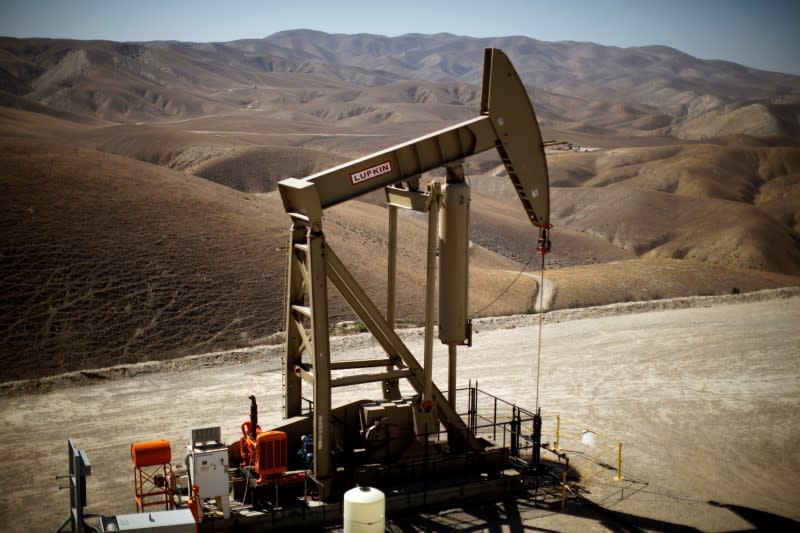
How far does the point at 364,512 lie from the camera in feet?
39.9

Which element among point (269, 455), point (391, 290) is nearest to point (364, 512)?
point (269, 455)

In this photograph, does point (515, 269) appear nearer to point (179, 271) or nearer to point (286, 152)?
point (179, 271)

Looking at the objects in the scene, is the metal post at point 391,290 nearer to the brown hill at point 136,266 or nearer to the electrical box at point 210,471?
the electrical box at point 210,471

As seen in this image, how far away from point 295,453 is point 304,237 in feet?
13.5

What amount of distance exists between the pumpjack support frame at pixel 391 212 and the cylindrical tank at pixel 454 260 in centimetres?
26

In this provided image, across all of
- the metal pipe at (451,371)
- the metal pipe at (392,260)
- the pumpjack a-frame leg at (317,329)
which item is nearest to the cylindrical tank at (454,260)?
the metal pipe at (451,371)

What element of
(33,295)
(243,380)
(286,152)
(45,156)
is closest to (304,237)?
(243,380)

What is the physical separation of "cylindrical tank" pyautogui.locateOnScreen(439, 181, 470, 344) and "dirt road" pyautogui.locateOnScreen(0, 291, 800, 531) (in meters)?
3.58

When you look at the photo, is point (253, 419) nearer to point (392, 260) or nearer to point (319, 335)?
point (319, 335)

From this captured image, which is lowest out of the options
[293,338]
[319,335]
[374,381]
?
A: [374,381]

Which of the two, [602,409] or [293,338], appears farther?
[602,409]

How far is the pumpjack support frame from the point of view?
13664mm

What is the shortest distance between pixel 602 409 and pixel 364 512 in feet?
35.8

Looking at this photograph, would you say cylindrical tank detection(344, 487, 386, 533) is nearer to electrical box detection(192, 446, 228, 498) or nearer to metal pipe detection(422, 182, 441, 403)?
electrical box detection(192, 446, 228, 498)
